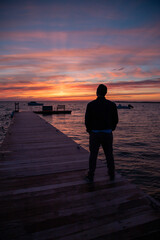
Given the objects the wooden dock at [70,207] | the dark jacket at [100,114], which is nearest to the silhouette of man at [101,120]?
the dark jacket at [100,114]

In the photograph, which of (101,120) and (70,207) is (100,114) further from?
(70,207)

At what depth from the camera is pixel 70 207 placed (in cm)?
254

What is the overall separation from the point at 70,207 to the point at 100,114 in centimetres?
180

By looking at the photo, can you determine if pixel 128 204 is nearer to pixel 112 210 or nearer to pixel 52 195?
pixel 112 210

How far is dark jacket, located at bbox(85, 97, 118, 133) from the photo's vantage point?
10.2 feet

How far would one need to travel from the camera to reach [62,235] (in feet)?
6.53

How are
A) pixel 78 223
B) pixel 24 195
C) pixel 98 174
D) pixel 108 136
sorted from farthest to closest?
pixel 98 174, pixel 108 136, pixel 24 195, pixel 78 223

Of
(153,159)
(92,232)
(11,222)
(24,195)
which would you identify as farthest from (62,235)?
(153,159)

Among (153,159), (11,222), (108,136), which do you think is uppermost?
(108,136)

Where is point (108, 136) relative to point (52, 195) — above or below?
above

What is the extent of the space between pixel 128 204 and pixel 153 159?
7724 mm

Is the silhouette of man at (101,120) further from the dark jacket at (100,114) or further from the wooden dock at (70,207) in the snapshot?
the wooden dock at (70,207)

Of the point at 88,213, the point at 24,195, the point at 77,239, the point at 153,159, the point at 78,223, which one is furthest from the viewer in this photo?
the point at 153,159

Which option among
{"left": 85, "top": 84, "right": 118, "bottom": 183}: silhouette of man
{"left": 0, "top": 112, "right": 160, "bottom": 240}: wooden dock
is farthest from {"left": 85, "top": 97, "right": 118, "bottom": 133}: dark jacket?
{"left": 0, "top": 112, "right": 160, "bottom": 240}: wooden dock
